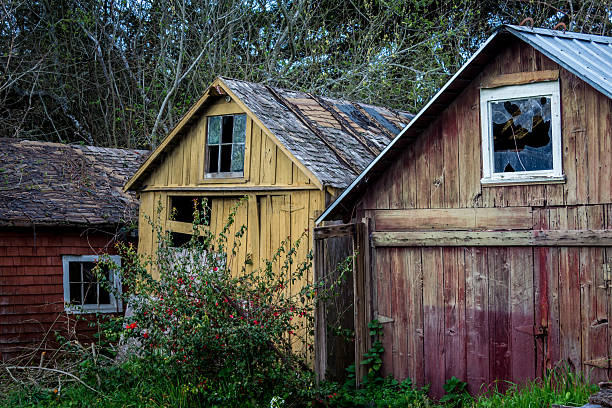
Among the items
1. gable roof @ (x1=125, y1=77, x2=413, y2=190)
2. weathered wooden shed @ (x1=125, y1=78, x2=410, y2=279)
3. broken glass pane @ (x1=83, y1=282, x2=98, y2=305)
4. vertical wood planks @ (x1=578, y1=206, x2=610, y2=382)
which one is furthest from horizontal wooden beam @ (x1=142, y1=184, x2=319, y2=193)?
vertical wood planks @ (x1=578, y1=206, x2=610, y2=382)

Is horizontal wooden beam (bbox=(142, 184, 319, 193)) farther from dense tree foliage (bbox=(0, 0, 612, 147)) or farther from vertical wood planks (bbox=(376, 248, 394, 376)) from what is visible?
dense tree foliage (bbox=(0, 0, 612, 147))

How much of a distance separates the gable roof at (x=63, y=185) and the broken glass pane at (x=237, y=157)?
3.67 metres

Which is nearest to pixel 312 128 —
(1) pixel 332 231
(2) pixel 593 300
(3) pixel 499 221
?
(1) pixel 332 231

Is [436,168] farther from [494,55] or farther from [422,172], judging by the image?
[494,55]

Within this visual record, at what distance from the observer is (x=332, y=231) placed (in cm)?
957

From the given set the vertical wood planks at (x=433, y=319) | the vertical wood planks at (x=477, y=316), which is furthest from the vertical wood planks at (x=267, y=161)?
the vertical wood planks at (x=477, y=316)

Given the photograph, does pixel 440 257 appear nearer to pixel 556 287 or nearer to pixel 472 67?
pixel 556 287

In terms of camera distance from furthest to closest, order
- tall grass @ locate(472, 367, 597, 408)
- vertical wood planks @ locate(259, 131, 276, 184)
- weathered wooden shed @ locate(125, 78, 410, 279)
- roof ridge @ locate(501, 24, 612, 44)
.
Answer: vertical wood planks @ locate(259, 131, 276, 184) → weathered wooden shed @ locate(125, 78, 410, 279) → roof ridge @ locate(501, 24, 612, 44) → tall grass @ locate(472, 367, 597, 408)

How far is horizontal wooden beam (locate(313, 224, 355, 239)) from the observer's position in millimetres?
9508

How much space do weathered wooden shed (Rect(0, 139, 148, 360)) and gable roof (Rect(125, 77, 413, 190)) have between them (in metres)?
1.49

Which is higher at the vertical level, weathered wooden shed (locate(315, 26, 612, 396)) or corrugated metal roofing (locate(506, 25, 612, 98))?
corrugated metal roofing (locate(506, 25, 612, 98))

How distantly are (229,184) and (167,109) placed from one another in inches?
396

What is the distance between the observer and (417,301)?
9.47 m

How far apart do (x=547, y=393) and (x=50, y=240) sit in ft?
33.0
